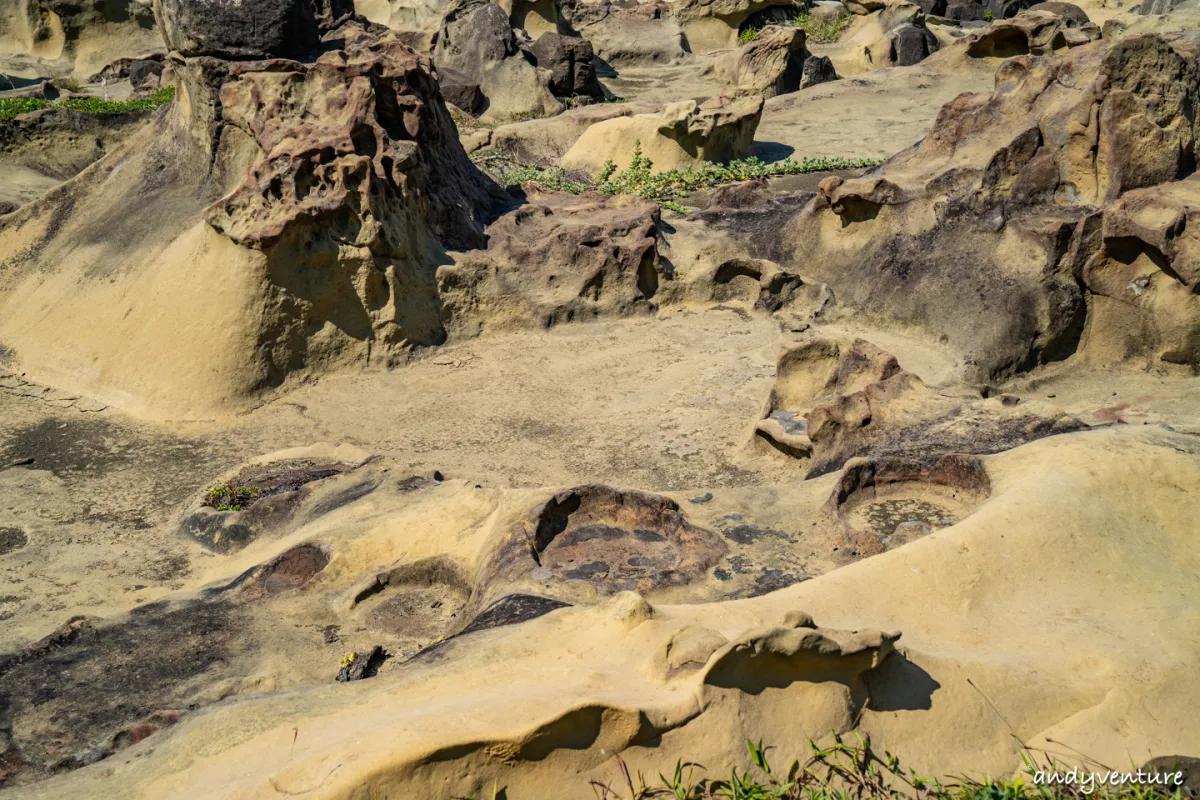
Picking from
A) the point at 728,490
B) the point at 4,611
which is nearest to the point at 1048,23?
the point at 728,490

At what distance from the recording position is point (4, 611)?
Result: 5672 millimetres

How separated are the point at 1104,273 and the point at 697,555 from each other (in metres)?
4.46

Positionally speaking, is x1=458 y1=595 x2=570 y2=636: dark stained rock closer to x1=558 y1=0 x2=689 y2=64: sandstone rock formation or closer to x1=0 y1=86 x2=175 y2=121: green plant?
x1=0 y1=86 x2=175 y2=121: green plant

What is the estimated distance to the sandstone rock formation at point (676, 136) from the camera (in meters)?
12.3

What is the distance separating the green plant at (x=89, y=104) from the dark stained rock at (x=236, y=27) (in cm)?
427

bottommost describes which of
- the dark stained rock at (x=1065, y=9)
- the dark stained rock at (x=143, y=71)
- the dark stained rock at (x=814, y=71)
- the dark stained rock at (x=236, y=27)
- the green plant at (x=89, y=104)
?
the dark stained rock at (x=814, y=71)

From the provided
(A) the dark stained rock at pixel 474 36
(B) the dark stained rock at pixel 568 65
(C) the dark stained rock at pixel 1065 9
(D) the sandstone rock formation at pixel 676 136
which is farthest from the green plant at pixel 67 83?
(C) the dark stained rock at pixel 1065 9

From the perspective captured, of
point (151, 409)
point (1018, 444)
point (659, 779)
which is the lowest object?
point (151, 409)

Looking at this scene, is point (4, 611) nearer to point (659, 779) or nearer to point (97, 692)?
point (97, 692)

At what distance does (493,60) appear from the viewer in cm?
1622

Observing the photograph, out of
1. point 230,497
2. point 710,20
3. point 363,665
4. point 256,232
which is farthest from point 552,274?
point 710,20

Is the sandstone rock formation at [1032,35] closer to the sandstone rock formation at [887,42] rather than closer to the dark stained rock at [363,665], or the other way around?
the sandstone rock formation at [887,42]

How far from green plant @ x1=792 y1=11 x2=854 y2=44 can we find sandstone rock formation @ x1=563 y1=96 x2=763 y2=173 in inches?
321

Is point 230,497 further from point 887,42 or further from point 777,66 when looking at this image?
point 887,42
